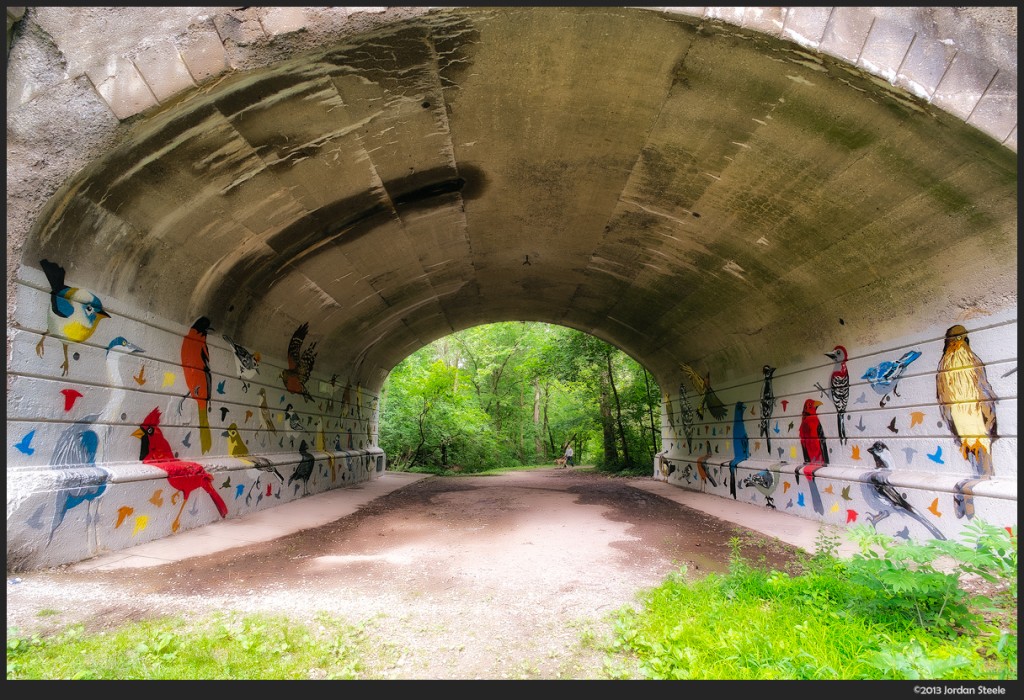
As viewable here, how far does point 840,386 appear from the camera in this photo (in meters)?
7.92

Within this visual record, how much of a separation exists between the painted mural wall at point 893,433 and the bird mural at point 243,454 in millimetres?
8458

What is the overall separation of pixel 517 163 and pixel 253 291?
423 cm

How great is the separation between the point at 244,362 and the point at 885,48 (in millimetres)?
8707

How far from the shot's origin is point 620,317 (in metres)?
13.7

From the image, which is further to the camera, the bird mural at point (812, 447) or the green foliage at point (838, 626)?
the bird mural at point (812, 447)

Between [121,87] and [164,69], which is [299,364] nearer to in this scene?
[121,87]

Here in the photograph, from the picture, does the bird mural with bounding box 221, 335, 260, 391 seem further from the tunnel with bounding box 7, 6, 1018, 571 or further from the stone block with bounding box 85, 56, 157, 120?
the stone block with bounding box 85, 56, 157, 120

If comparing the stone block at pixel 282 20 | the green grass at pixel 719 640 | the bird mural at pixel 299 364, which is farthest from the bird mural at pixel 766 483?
the stone block at pixel 282 20

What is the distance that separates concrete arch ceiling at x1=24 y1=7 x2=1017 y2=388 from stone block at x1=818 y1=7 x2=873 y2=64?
6.4 inches

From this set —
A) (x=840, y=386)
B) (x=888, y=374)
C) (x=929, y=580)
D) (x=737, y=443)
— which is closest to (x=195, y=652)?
(x=929, y=580)

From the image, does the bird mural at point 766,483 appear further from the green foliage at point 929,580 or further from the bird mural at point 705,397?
the green foliage at point 929,580

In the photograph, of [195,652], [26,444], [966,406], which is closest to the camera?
[195,652]

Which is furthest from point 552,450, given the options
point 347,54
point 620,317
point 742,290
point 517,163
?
point 347,54

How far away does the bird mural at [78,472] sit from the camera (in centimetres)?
493
